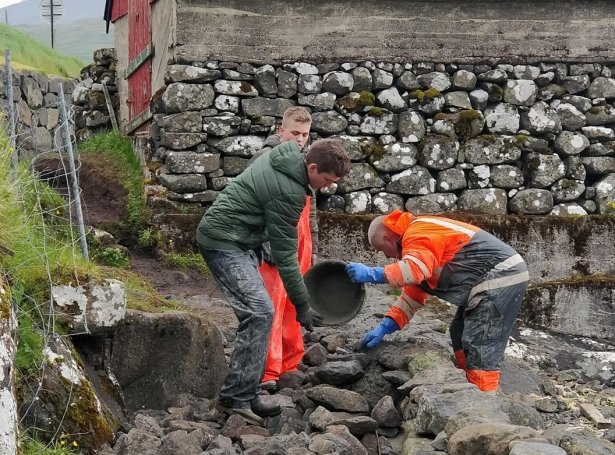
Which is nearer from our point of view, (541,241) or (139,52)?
(541,241)

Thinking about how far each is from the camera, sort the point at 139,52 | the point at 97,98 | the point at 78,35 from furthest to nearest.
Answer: the point at 78,35 → the point at 97,98 → the point at 139,52

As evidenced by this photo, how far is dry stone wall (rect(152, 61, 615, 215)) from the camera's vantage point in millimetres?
9328

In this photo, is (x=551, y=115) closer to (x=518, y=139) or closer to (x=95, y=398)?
(x=518, y=139)

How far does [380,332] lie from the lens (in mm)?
6465

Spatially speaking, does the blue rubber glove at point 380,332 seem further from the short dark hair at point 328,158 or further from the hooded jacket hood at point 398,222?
the short dark hair at point 328,158

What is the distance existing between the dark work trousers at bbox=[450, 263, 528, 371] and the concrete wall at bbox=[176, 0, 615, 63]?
430 cm

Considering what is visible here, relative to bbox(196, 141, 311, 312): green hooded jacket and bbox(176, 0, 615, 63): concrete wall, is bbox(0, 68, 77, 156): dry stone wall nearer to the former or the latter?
bbox(176, 0, 615, 63): concrete wall

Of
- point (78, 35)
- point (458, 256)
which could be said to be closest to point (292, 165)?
point (458, 256)

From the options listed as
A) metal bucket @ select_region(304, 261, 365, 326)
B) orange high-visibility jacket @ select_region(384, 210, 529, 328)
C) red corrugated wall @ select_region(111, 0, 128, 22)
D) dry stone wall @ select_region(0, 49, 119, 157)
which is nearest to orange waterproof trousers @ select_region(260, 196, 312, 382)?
metal bucket @ select_region(304, 261, 365, 326)

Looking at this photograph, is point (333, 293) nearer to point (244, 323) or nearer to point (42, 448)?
point (244, 323)

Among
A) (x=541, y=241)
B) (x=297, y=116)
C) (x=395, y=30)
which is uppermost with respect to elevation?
(x=395, y=30)

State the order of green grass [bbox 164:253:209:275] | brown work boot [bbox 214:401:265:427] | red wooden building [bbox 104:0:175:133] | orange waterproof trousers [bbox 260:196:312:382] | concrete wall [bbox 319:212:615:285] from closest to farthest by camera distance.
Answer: brown work boot [bbox 214:401:265:427]
orange waterproof trousers [bbox 260:196:312:382]
green grass [bbox 164:253:209:275]
concrete wall [bbox 319:212:615:285]
red wooden building [bbox 104:0:175:133]

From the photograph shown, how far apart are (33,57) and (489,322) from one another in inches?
707

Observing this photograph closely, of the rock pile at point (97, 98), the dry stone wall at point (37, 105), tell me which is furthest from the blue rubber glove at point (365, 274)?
the dry stone wall at point (37, 105)
